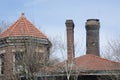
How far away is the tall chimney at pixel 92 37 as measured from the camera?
38344 millimetres

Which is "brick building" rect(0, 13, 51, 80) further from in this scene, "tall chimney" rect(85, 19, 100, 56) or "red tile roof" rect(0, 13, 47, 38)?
"tall chimney" rect(85, 19, 100, 56)

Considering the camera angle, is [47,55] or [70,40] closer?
[70,40]

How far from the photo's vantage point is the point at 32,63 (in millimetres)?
31391

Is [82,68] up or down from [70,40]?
down

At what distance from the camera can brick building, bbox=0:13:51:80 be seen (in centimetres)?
3259

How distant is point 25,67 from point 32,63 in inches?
22.5

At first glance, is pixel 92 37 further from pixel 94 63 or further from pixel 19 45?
pixel 19 45

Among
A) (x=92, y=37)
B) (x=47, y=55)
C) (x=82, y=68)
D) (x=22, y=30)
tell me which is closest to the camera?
(x=82, y=68)

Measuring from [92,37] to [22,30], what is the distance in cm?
648

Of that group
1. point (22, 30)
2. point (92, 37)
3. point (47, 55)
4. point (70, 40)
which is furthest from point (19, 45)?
point (92, 37)

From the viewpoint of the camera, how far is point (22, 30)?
35719 millimetres

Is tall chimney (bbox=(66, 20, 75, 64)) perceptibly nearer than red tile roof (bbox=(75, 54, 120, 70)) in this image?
No

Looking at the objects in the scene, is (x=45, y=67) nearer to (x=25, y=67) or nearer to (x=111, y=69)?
(x=25, y=67)

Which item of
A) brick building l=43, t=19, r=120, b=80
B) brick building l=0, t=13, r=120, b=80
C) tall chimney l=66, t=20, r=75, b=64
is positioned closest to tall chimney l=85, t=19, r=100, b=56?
brick building l=0, t=13, r=120, b=80
